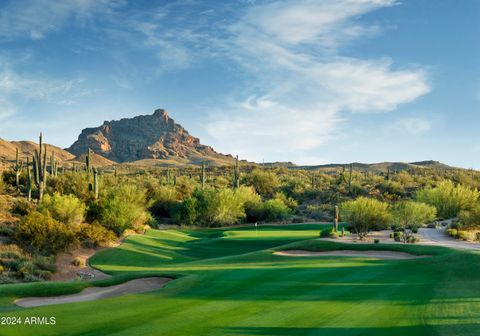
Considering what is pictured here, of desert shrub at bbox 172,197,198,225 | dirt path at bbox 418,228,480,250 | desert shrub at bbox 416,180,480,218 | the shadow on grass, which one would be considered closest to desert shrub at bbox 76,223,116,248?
desert shrub at bbox 172,197,198,225

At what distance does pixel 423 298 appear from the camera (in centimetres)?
1384

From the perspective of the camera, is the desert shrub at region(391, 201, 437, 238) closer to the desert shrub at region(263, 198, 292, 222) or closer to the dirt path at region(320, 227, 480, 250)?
the dirt path at region(320, 227, 480, 250)

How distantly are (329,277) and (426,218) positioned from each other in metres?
24.7

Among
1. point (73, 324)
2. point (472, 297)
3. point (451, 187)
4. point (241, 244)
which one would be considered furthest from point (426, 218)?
point (73, 324)

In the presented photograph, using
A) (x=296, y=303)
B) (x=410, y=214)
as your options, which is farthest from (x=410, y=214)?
(x=296, y=303)

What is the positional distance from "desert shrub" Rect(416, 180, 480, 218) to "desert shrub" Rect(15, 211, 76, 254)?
34.6 metres

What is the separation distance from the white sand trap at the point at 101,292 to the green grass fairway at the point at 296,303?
41 cm

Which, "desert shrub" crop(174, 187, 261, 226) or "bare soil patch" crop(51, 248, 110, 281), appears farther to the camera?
"desert shrub" crop(174, 187, 261, 226)

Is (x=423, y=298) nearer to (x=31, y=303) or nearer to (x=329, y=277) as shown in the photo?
(x=329, y=277)

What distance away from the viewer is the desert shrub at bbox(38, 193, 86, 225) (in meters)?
A: 33.2

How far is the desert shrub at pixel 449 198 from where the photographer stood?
4638cm

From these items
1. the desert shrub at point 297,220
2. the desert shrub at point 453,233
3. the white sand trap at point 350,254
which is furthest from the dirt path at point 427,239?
the desert shrub at point 297,220

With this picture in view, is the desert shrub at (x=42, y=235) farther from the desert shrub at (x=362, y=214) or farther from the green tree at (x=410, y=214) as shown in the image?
the green tree at (x=410, y=214)

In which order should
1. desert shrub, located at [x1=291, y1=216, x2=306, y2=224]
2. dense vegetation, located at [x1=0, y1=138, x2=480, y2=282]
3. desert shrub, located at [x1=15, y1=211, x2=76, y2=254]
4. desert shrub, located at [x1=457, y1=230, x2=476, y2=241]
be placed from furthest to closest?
desert shrub, located at [x1=291, y1=216, x2=306, y2=224]
desert shrub, located at [x1=457, y1=230, x2=476, y2=241]
dense vegetation, located at [x1=0, y1=138, x2=480, y2=282]
desert shrub, located at [x1=15, y1=211, x2=76, y2=254]
